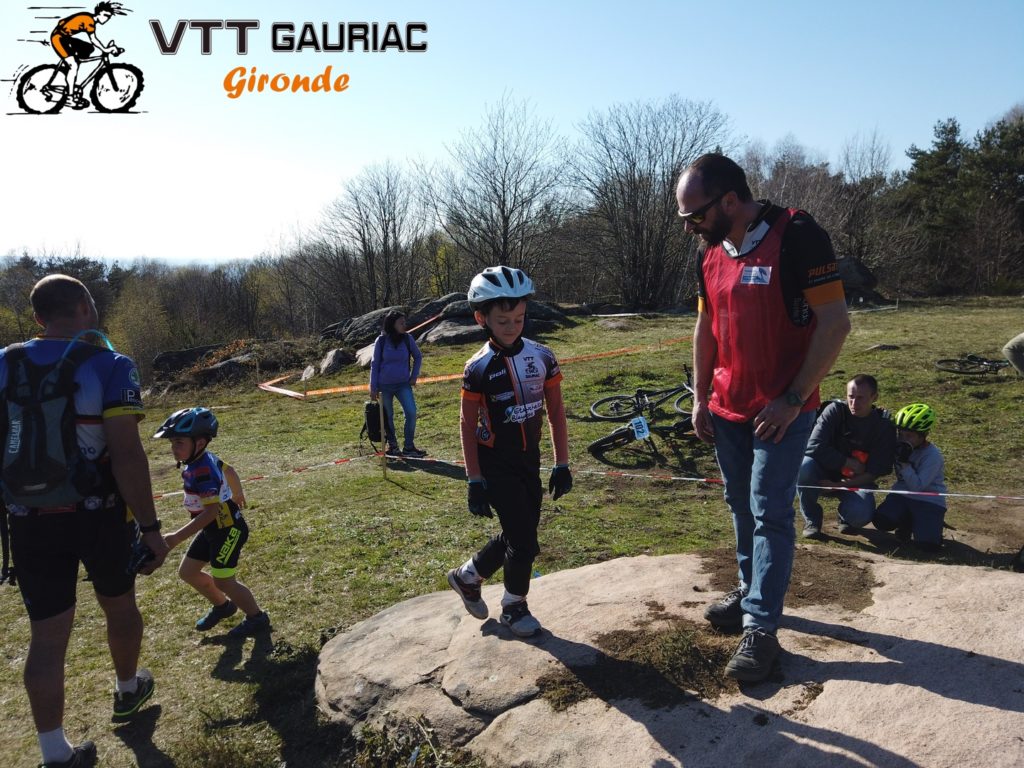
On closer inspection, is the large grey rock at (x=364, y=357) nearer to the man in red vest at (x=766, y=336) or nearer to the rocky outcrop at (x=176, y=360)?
the rocky outcrop at (x=176, y=360)

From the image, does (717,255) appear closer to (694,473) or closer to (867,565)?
(867,565)

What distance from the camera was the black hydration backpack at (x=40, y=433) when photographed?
10.7 feet

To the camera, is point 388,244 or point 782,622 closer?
point 782,622

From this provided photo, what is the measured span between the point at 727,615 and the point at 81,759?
128 inches

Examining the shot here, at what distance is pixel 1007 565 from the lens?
17.2 feet

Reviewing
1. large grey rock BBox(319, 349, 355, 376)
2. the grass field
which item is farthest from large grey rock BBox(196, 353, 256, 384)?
the grass field

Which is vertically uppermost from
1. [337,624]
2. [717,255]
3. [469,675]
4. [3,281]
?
[3,281]

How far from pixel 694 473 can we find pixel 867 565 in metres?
4.25

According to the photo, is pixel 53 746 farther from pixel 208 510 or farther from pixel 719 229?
pixel 719 229

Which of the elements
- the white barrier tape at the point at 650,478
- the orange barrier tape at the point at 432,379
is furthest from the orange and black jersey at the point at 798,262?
the orange barrier tape at the point at 432,379

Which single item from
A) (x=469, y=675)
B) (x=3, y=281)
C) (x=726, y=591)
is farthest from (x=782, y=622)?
(x=3, y=281)

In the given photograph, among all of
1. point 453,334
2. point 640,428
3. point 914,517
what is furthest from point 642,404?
point 453,334

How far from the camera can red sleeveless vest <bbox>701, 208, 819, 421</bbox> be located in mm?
2873

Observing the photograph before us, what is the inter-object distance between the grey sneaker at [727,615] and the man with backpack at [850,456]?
9.91ft
